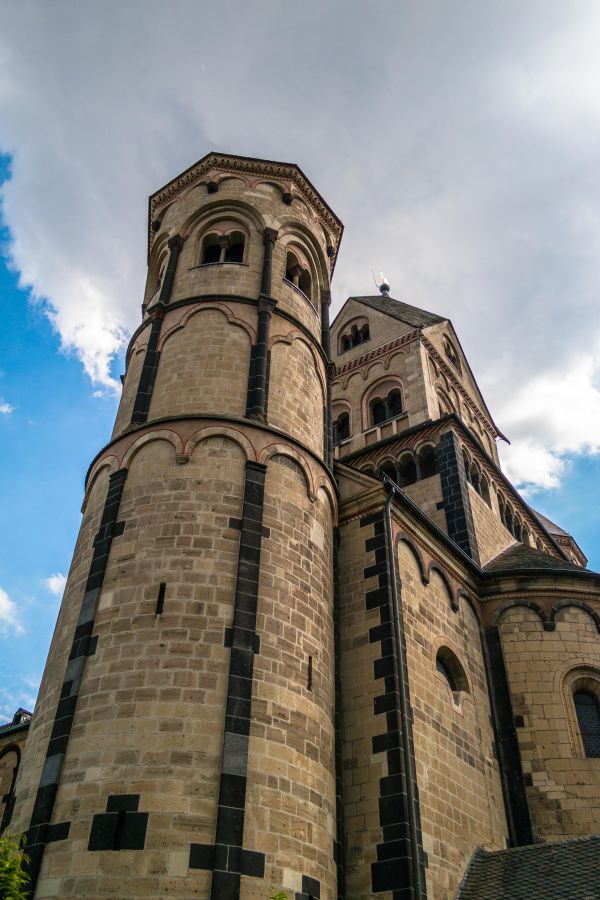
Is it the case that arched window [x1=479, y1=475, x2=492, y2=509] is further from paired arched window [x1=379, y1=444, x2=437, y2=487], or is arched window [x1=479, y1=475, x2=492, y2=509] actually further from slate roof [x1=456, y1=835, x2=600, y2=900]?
slate roof [x1=456, y1=835, x2=600, y2=900]

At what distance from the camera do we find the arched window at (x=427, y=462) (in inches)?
1003

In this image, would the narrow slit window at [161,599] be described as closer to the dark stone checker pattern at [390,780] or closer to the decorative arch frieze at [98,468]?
the decorative arch frieze at [98,468]

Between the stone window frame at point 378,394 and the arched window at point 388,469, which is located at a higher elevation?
the stone window frame at point 378,394

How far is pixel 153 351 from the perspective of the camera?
18.1 m

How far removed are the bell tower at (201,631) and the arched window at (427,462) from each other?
23.0 ft

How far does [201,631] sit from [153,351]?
8083 mm

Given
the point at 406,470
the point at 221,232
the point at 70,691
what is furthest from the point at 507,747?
the point at 221,232

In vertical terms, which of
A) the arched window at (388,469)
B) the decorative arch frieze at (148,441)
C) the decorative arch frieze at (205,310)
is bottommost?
the decorative arch frieze at (148,441)

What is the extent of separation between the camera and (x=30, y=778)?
1184 cm

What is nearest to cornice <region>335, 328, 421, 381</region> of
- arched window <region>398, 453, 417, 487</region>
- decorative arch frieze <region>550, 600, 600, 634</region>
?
arched window <region>398, 453, 417, 487</region>

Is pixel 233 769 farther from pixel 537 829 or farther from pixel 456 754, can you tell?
pixel 537 829

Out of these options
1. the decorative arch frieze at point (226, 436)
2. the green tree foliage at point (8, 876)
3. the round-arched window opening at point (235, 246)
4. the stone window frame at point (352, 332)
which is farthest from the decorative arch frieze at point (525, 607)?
the stone window frame at point (352, 332)

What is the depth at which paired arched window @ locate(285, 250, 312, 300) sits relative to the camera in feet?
71.5

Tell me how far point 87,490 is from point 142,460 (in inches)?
90.3
